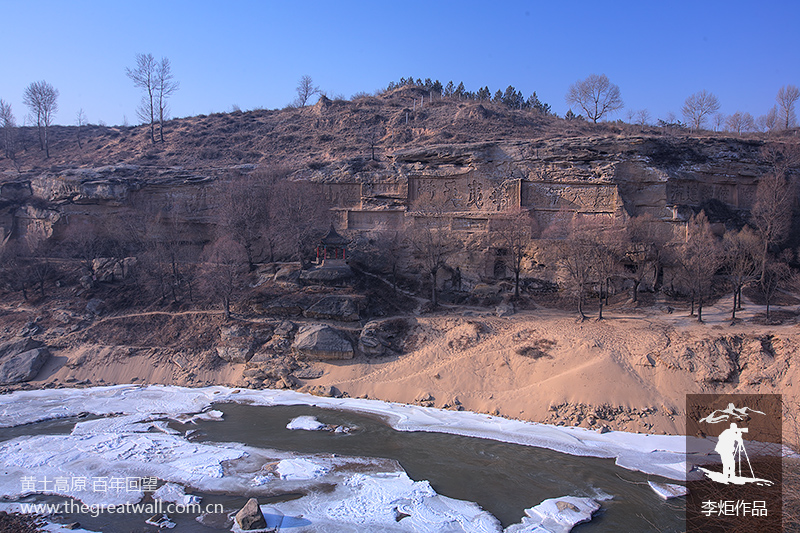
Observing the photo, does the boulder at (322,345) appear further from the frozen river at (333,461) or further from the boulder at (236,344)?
the frozen river at (333,461)

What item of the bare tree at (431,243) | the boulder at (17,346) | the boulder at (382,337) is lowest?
the boulder at (17,346)

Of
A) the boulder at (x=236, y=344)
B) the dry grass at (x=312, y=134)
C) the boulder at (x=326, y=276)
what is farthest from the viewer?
the dry grass at (x=312, y=134)

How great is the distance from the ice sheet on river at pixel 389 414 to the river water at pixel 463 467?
1.64 feet

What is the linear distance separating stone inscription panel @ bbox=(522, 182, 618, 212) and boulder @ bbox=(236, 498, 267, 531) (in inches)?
945

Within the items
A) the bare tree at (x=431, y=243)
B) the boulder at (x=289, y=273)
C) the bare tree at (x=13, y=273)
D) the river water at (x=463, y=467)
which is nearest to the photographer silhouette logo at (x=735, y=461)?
the river water at (x=463, y=467)

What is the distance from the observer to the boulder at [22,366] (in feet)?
Answer: 68.9

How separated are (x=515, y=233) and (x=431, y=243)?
483cm

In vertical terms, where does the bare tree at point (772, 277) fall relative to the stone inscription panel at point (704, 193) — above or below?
below

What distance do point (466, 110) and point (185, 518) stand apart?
41.1m

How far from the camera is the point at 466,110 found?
43.9m

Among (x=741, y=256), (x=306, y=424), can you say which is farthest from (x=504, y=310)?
(x=306, y=424)

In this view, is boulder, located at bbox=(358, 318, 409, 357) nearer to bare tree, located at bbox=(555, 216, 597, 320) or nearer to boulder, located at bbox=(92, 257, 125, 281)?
bare tree, located at bbox=(555, 216, 597, 320)

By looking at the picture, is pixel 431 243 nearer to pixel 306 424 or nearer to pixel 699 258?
pixel 699 258

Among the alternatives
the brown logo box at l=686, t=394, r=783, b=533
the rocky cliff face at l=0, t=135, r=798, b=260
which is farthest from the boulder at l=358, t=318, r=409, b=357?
the brown logo box at l=686, t=394, r=783, b=533
